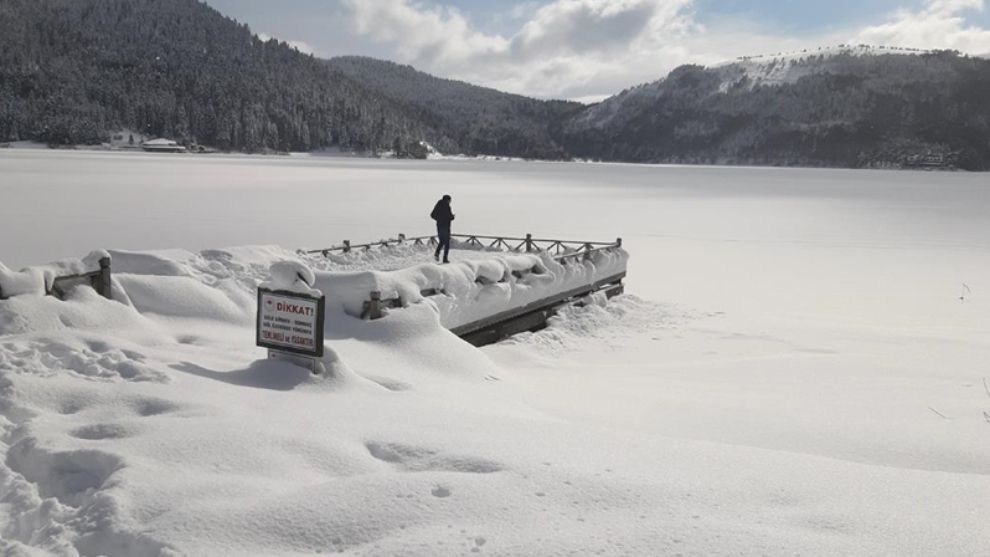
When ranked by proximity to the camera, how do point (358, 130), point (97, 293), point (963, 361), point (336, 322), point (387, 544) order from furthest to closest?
point (358, 130), point (963, 361), point (336, 322), point (97, 293), point (387, 544)

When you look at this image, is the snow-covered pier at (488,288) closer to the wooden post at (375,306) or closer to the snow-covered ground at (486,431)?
the wooden post at (375,306)

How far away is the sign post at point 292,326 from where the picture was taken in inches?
274

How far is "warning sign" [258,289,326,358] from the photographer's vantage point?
6.95 meters

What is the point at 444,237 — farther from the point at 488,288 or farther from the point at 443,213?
the point at 488,288

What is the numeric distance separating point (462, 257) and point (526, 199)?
108ft

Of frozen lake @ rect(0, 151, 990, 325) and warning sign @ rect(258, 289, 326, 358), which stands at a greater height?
warning sign @ rect(258, 289, 326, 358)

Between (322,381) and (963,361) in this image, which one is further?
(963,361)

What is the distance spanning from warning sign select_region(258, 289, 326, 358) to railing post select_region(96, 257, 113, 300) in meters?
2.23

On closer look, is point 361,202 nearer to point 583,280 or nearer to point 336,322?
point 583,280

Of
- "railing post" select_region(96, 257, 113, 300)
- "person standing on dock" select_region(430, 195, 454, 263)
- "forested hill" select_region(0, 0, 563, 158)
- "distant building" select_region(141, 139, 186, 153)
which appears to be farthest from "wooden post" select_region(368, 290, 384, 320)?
"forested hill" select_region(0, 0, 563, 158)

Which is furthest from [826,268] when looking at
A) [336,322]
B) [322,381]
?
[322,381]

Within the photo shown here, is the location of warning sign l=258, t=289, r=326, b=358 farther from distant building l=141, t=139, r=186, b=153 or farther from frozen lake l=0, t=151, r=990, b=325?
distant building l=141, t=139, r=186, b=153

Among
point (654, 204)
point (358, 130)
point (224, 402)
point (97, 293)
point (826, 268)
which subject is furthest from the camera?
point (358, 130)

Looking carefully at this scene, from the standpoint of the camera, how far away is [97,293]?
27.5 feet
